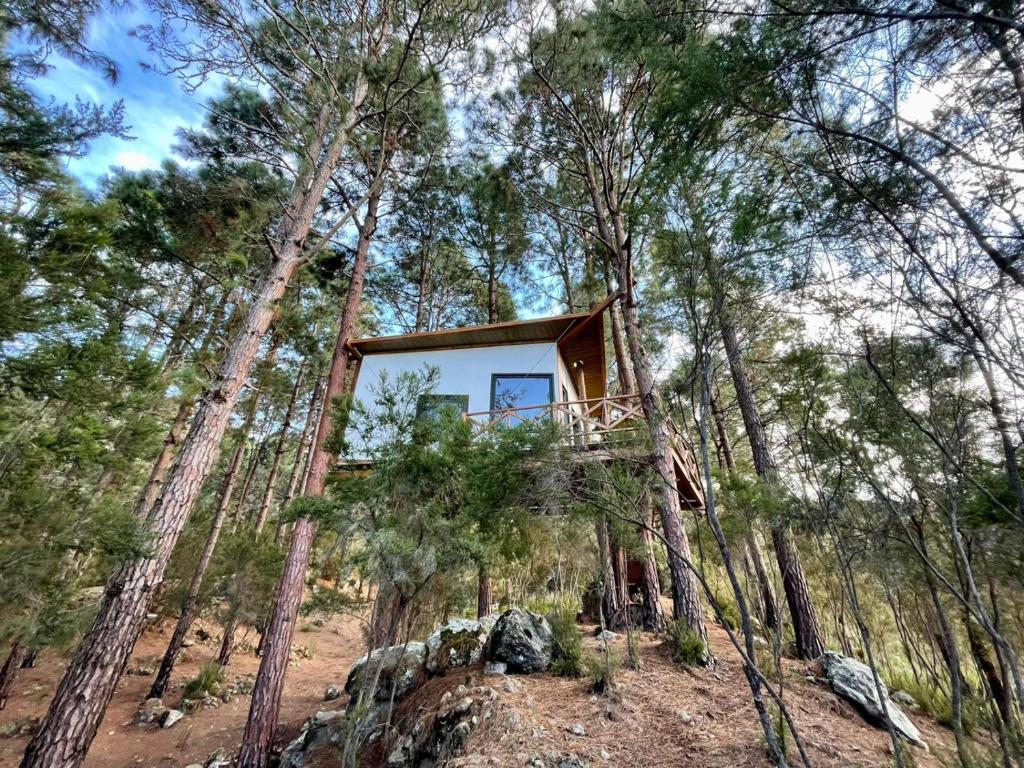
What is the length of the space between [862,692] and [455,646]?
4.23 m

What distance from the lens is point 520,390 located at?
8.21 metres

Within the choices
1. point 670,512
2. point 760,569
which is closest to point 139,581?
point 670,512

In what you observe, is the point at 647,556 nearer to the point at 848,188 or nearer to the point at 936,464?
the point at 936,464

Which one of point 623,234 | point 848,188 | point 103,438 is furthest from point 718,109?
point 103,438

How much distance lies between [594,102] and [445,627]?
30.8 feet

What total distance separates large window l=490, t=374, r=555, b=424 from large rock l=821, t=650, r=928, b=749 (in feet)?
17.9

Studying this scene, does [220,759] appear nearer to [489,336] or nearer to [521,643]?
[521,643]

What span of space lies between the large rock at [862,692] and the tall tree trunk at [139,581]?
238 inches

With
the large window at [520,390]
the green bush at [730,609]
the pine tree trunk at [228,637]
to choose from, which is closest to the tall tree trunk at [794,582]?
the green bush at [730,609]

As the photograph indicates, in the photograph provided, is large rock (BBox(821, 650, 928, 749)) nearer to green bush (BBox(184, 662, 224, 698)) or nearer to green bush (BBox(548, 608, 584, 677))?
green bush (BBox(548, 608, 584, 677))

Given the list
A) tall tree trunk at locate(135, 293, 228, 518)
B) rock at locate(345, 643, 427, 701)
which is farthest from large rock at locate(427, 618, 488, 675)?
tall tree trunk at locate(135, 293, 228, 518)

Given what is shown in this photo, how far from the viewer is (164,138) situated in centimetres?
617

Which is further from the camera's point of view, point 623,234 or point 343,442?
point 623,234

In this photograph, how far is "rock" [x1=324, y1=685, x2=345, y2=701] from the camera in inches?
263
